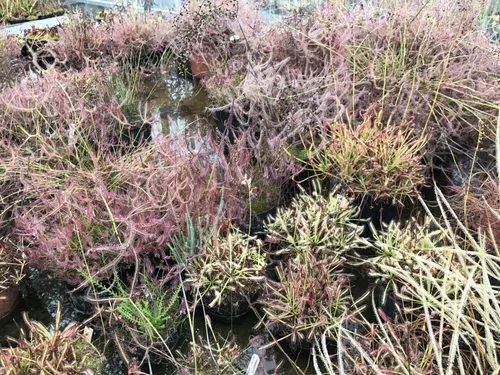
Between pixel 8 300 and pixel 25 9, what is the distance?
6.02m

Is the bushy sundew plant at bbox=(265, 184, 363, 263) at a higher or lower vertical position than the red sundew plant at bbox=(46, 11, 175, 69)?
lower

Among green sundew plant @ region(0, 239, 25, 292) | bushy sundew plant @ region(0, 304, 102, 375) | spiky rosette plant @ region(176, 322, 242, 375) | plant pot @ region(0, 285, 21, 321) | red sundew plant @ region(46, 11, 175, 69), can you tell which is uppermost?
red sundew plant @ region(46, 11, 175, 69)

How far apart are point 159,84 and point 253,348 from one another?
3495 mm

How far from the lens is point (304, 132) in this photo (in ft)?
9.52

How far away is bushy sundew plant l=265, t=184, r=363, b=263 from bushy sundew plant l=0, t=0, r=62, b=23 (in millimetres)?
6124

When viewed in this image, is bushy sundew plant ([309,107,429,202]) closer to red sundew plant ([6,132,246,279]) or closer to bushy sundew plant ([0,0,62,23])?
red sundew plant ([6,132,246,279])

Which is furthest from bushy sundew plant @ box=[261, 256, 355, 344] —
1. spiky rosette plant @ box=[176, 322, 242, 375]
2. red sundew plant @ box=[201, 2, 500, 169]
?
red sundew plant @ box=[201, 2, 500, 169]

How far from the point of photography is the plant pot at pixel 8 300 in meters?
2.18

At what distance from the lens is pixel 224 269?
1.97m

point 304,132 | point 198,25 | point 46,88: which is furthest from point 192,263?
point 198,25

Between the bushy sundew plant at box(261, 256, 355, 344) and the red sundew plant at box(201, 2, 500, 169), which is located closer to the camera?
the bushy sundew plant at box(261, 256, 355, 344)

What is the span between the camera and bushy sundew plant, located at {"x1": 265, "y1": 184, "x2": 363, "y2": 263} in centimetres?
210

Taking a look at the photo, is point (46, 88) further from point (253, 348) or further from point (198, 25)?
point (253, 348)

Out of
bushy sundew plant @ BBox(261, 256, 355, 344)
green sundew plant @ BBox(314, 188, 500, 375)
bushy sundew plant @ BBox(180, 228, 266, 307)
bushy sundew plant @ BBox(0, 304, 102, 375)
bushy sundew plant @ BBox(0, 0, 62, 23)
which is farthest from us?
bushy sundew plant @ BBox(0, 0, 62, 23)
